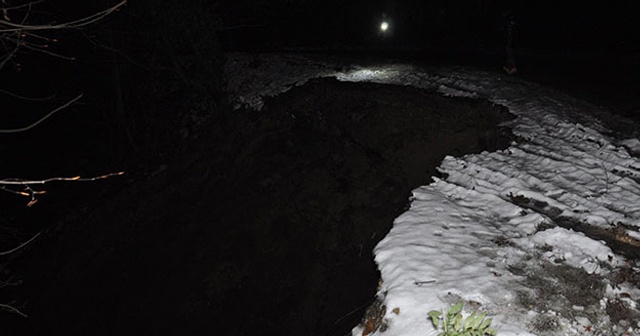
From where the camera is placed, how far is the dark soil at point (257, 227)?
725cm

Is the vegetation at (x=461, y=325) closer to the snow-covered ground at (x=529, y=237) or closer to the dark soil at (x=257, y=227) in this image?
the snow-covered ground at (x=529, y=237)

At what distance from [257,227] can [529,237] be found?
18.6ft

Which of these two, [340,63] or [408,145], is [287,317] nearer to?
[408,145]

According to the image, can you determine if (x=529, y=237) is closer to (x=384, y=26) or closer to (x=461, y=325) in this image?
(x=461, y=325)

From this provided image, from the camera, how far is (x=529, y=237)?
5035 mm

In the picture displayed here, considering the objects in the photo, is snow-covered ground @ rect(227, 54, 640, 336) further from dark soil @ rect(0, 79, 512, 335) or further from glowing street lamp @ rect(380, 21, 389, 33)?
glowing street lamp @ rect(380, 21, 389, 33)

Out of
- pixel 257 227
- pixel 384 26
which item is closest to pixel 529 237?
pixel 257 227

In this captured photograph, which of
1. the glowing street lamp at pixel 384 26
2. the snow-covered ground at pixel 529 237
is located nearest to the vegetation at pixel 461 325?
the snow-covered ground at pixel 529 237

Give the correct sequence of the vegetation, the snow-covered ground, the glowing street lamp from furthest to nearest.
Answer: the glowing street lamp
the snow-covered ground
the vegetation

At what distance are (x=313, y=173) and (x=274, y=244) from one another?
2286 mm

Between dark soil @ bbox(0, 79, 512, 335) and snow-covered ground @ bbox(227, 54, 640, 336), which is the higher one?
snow-covered ground @ bbox(227, 54, 640, 336)

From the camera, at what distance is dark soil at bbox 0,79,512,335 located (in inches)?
286

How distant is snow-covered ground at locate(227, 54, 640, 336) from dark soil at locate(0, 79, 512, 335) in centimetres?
93

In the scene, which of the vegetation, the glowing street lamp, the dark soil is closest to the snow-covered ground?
the vegetation
